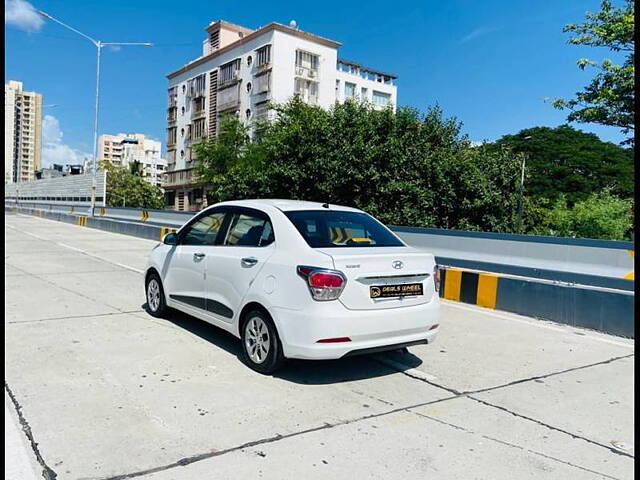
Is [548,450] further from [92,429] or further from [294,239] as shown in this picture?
[92,429]

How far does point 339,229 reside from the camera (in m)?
5.12

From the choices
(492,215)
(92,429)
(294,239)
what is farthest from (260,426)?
(492,215)

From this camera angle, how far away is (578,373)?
510cm

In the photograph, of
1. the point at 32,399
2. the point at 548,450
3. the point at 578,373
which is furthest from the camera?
the point at 578,373

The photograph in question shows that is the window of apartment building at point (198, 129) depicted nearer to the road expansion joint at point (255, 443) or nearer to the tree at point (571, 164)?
the tree at point (571, 164)

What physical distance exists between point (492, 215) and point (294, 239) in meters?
13.6

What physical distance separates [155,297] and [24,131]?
9085cm

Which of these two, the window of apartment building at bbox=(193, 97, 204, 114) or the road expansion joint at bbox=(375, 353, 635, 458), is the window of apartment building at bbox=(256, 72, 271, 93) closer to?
the window of apartment building at bbox=(193, 97, 204, 114)

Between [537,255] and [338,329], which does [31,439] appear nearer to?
[338,329]

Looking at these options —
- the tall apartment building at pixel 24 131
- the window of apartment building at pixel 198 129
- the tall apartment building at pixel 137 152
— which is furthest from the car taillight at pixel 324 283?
the tall apartment building at pixel 137 152

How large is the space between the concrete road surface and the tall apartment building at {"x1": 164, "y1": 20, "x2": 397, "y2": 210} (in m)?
44.7

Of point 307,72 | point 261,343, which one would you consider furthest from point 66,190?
point 261,343

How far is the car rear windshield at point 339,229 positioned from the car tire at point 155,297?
242 cm

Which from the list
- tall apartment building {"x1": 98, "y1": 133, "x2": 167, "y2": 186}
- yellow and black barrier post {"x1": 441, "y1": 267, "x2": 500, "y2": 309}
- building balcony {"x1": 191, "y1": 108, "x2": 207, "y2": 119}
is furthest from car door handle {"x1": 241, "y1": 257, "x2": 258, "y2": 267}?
tall apartment building {"x1": 98, "y1": 133, "x2": 167, "y2": 186}
